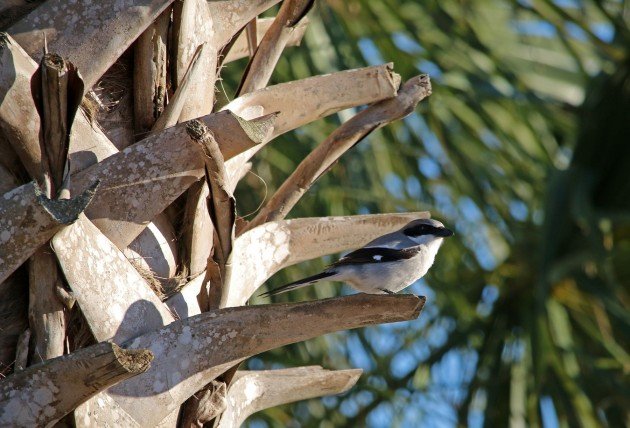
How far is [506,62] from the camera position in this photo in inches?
135

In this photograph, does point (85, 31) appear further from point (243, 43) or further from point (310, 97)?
point (243, 43)

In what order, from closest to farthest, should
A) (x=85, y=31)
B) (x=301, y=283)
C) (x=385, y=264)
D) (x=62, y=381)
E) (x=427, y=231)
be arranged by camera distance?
(x=62, y=381)
(x=85, y=31)
(x=301, y=283)
(x=385, y=264)
(x=427, y=231)

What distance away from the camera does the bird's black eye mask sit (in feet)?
10.4

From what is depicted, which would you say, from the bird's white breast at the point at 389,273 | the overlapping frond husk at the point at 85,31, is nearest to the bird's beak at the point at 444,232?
the bird's white breast at the point at 389,273

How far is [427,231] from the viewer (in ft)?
10.4

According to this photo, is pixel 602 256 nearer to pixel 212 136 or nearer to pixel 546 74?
pixel 546 74

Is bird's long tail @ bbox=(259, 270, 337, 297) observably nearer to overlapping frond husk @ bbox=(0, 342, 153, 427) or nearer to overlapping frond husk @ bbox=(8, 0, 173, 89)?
overlapping frond husk @ bbox=(8, 0, 173, 89)

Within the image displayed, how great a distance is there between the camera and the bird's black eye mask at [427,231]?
10.4 ft

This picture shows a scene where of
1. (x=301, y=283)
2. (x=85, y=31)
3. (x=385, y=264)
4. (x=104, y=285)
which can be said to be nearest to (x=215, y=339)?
(x=104, y=285)

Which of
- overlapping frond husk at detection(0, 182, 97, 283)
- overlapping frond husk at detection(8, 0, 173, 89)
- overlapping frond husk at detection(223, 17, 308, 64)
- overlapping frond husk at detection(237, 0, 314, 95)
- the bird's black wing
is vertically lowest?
the bird's black wing

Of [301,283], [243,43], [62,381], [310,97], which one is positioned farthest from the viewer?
[301,283]

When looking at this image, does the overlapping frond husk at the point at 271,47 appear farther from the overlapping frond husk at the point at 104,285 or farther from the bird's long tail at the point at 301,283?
the overlapping frond husk at the point at 104,285

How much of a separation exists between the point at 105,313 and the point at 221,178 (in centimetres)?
29

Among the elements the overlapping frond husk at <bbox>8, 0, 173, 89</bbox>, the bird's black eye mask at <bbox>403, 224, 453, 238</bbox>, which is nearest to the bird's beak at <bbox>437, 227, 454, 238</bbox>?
the bird's black eye mask at <bbox>403, 224, 453, 238</bbox>
